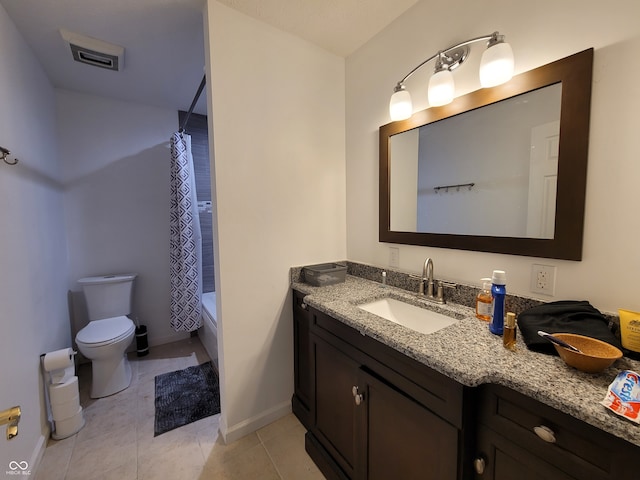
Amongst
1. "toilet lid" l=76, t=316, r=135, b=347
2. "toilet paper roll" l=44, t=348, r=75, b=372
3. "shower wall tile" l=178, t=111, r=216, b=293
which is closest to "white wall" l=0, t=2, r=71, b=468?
"toilet paper roll" l=44, t=348, r=75, b=372

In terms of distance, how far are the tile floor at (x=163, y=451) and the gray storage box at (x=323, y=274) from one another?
0.94m

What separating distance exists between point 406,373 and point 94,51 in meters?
2.61

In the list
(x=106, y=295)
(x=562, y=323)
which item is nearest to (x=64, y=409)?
(x=106, y=295)

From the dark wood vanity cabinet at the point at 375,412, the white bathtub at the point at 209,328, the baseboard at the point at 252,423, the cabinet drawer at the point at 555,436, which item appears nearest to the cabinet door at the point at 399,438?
the dark wood vanity cabinet at the point at 375,412

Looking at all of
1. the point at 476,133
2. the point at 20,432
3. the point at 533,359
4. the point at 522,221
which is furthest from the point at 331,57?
the point at 20,432

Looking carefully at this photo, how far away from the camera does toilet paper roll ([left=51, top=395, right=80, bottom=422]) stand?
5.35 feet

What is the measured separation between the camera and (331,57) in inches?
74.1

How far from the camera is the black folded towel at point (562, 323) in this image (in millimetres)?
828

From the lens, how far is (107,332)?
2.06 m

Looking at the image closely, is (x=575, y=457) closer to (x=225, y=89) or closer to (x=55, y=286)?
(x=225, y=89)

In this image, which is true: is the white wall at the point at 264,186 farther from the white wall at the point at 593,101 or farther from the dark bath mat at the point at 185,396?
the white wall at the point at 593,101

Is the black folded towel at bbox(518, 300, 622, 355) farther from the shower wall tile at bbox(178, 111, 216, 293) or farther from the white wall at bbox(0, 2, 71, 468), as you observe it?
the shower wall tile at bbox(178, 111, 216, 293)

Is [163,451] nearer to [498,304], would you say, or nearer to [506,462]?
[506,462]

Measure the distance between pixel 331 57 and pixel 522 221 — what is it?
1.61 meters
